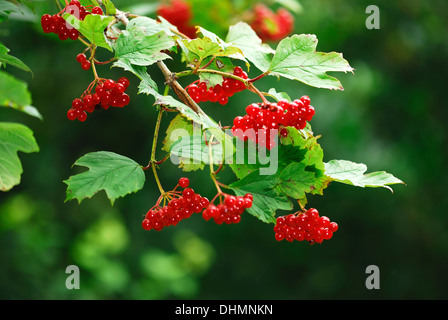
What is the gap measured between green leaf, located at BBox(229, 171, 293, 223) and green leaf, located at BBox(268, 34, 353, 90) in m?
0.19

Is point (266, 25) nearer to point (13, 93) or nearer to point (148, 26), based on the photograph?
point (148, 26)

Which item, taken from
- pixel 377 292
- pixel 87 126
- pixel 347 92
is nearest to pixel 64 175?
pixel 87 126

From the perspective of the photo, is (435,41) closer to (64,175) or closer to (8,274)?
(64,175)

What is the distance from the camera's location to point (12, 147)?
0.69 m

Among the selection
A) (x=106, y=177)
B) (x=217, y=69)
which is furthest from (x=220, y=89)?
(x=106, y=177)

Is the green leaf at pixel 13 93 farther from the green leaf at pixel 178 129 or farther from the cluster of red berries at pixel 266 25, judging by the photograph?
the cluster of red berries at pixel 266 25

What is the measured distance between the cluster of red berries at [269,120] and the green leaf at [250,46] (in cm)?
13

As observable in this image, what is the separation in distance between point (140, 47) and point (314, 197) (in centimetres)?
213

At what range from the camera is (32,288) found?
2309mm

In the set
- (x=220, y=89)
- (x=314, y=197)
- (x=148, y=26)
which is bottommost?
(x=314, y=197)

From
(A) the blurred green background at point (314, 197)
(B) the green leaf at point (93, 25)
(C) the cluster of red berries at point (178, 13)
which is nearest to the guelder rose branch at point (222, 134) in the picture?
(B) the green leaf at point (93, 25)

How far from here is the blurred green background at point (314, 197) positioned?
250 centimetres

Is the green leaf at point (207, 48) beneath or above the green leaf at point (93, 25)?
beneath

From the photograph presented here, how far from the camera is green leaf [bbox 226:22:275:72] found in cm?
87
